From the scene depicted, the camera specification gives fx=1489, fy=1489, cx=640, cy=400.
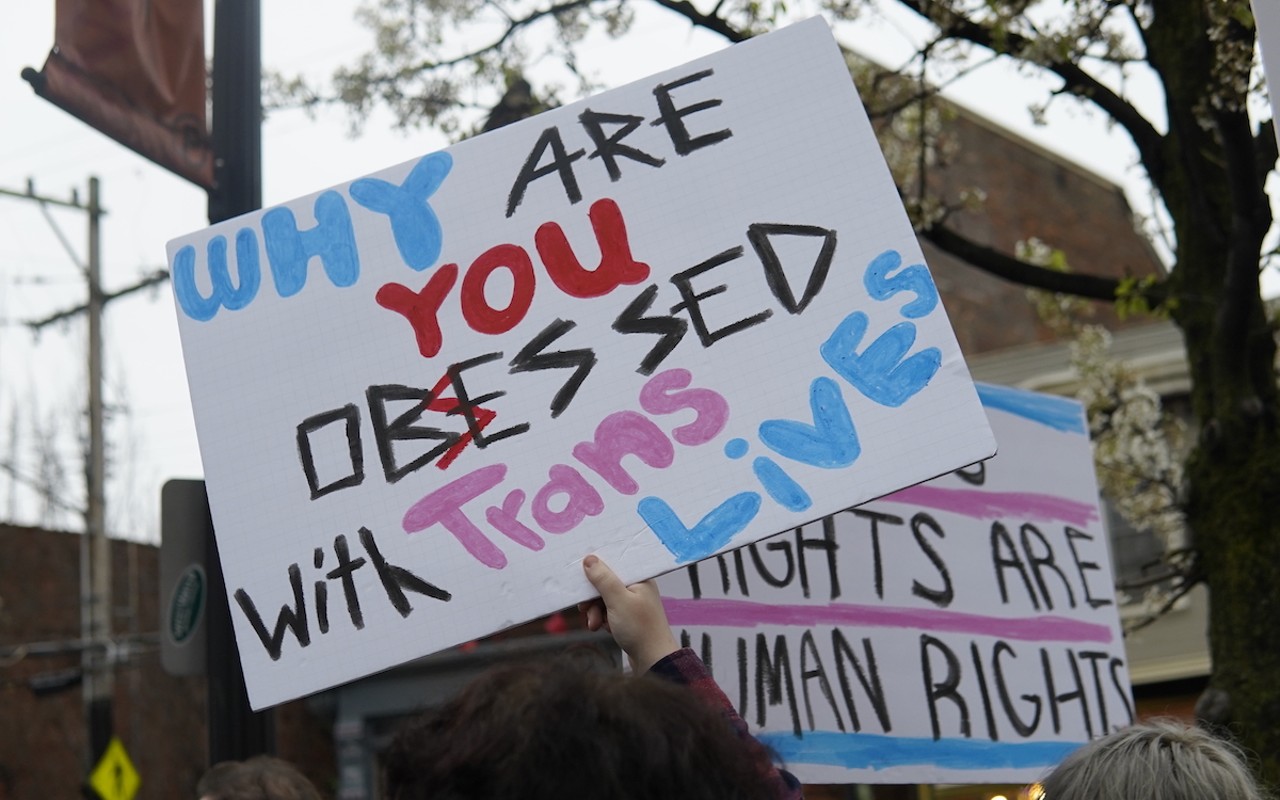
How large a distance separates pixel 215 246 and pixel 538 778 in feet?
4.90

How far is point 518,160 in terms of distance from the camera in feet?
7.88

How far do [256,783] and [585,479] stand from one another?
1294 millimetres

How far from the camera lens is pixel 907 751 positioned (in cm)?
316

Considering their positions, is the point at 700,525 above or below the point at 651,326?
below

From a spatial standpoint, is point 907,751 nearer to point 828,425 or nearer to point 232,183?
point 828,425

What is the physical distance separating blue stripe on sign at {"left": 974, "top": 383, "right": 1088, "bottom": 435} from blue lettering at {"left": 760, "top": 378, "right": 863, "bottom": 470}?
149 cm

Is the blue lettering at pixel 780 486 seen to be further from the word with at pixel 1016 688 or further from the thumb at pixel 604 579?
the word with at pixel 1016 688

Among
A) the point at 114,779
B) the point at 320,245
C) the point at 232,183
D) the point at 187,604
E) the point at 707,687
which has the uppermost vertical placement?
the point at 232,183

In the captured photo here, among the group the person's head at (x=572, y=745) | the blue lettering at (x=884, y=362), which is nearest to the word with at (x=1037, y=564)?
the blue lettering at (x=884, y=362)

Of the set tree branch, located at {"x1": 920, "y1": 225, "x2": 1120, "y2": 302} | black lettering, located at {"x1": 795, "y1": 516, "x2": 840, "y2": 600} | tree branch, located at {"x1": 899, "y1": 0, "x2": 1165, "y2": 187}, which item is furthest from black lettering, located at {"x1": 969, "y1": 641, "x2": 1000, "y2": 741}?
tree branch, located at {"x1": 920, "y1": 225, "x2": 1120, "y2": 302}

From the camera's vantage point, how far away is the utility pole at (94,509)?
18.9 m

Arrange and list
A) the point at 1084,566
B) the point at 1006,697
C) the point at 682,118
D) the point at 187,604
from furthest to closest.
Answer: the point at 187,604 < the point at 1084,566 < the point at 1006,697 < the point at 682,118

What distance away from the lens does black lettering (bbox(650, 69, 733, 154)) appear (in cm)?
235

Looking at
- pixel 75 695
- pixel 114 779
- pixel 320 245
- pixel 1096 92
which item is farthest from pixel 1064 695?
pixel 75 695
